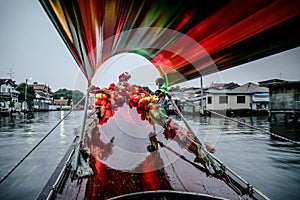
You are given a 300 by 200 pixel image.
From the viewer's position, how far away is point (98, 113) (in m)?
4.01

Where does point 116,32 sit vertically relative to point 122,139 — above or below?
above

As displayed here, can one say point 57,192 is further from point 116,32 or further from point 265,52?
point 265,52

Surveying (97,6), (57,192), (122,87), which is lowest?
(57,192)

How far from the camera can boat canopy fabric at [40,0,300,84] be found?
115cm

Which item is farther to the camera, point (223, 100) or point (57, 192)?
point (223, 100)

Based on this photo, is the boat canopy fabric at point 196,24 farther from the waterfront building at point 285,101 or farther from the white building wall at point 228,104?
the white building wall at point 228,104

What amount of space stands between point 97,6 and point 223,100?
23556 millimetres

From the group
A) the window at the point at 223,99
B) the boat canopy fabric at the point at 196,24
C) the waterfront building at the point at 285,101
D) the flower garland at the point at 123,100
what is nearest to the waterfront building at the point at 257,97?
the window at the point at 223,99

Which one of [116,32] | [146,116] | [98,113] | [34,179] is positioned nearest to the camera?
[116,32]

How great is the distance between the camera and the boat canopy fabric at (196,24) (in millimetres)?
1153

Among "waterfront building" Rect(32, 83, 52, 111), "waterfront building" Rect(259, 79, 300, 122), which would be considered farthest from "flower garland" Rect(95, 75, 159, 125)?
"waterfront building" Rect(32, 83, 52, 111)

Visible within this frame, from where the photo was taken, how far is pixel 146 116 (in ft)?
12.3

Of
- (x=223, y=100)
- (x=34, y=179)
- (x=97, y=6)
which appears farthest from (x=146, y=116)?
(x=223, y=100)

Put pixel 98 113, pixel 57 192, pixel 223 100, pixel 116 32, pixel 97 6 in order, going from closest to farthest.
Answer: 1. pixel 97 6
2. pixel 57 192
3. pixel 116 32
4. pixel 98 113
5. pixel 223 100
